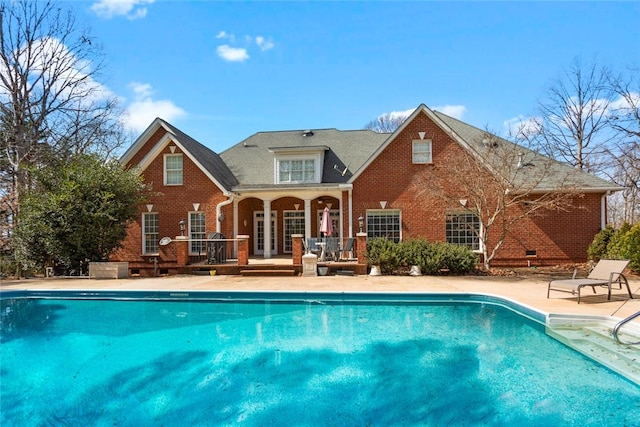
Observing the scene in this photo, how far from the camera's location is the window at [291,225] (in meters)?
21.4

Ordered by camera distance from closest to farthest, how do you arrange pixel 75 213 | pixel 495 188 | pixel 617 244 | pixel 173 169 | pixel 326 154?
pixel 617 244 → pixel 75 213 → pixel 495 188 → pixel 173 169 → pixel 326 154

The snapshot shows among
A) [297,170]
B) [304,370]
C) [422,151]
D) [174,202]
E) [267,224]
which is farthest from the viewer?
[297,170]

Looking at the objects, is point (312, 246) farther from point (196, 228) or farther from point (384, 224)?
point (196, 228)

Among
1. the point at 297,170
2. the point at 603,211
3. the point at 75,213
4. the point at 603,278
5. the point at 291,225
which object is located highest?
the point at 297,170

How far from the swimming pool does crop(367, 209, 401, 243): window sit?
779cm

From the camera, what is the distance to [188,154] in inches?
740

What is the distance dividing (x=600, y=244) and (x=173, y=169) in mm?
18668

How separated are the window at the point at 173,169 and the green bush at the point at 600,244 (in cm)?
1807

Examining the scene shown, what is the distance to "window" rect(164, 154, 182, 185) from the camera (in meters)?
19.2

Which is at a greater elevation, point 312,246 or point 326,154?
point 326,154

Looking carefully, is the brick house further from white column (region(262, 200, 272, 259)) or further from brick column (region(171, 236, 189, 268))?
brick column (region(171, 236, 189, 268))

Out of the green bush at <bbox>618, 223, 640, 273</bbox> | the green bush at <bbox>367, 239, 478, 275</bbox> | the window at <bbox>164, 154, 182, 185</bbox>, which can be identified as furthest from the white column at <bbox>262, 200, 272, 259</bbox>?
the green bush at <bbox>618, 223, 640, 273</bbox>

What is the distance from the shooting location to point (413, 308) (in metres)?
10.1

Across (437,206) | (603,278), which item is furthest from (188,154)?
(603,278)
